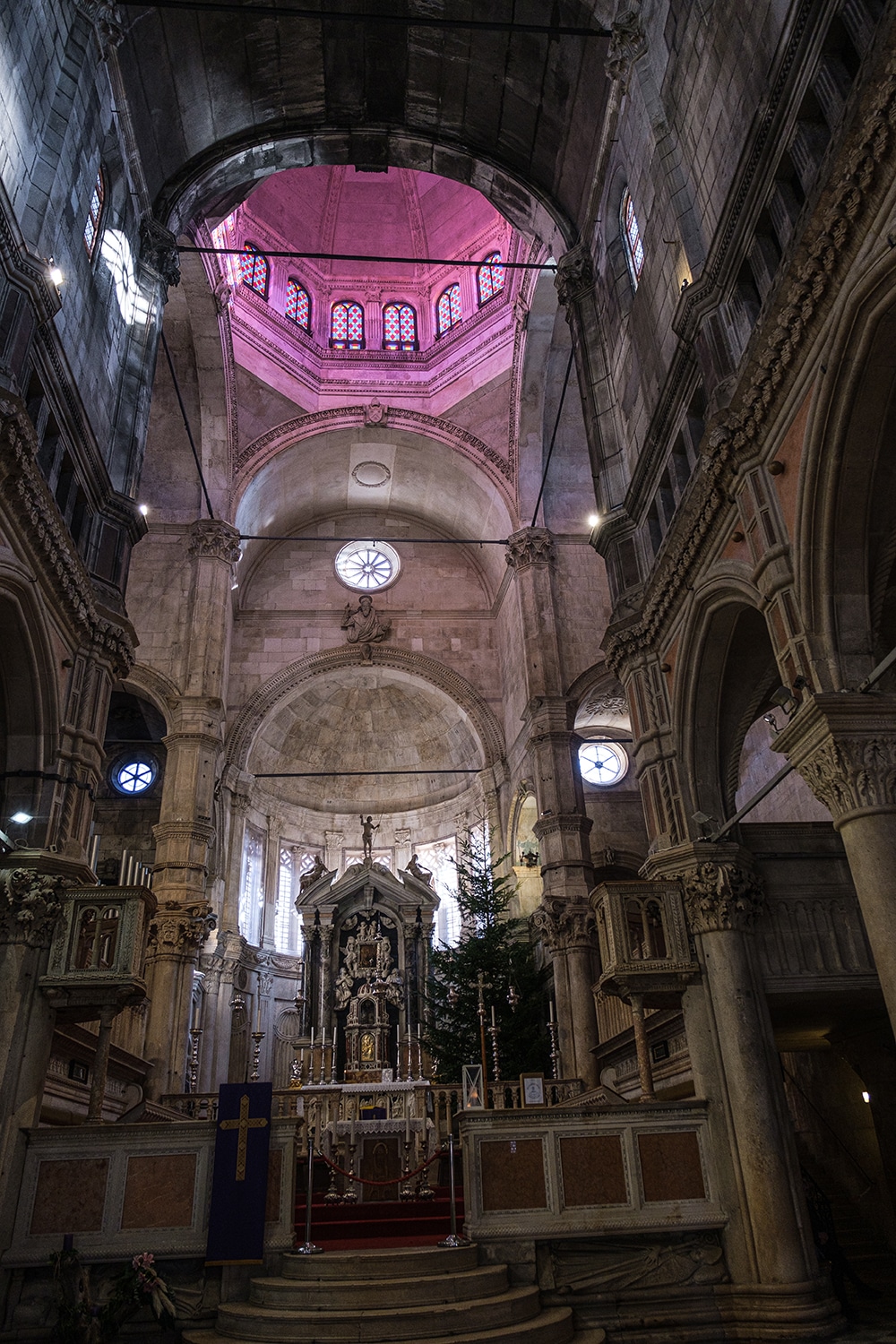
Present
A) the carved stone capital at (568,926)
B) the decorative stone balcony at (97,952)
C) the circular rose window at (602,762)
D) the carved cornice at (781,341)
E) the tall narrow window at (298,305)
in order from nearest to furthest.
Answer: the carved cornice at (781,341) < the decorative stone balcony at (97,952) < the carved stone capital at (568,926) < the circular rose window at (602,762) < the tall narrow window at (298,305)

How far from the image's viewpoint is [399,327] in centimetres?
3086

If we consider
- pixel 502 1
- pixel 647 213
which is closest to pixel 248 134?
pixel 502 1

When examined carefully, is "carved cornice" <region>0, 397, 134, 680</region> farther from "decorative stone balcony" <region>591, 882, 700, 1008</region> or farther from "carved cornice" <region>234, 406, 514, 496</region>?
"carved cornice" <region>234, 406, 514, 496</region>

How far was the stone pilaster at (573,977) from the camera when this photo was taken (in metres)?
18.3

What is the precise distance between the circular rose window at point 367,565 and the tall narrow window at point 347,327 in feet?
21.1

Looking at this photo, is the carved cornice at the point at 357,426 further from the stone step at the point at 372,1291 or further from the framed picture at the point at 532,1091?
the stone step at the point at 372,1291

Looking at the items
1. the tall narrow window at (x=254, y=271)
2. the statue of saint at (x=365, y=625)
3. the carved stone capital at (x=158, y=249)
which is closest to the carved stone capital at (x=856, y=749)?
the carved stone capital at (x=158, y=249)

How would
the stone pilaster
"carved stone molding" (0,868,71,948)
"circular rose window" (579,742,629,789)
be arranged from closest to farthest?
"carved stone molding" (0,868,71,948) → the stone pilaster → "circular rose window" (579,742,629,789)

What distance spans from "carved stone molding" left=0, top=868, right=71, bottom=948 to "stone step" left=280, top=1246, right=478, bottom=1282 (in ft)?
14.1

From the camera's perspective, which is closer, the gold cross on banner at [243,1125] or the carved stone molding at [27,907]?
the gold cross on banner at [243,1125]

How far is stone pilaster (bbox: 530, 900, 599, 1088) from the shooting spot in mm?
18344

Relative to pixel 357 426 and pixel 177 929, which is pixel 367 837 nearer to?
pixel 177 929

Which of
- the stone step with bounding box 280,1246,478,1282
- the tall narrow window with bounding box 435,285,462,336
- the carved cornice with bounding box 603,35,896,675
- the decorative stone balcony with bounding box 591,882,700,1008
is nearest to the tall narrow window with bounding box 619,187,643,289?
the carved cornice with bounding box 603,35,896,675

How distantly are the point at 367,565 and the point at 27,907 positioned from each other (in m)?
21.1
